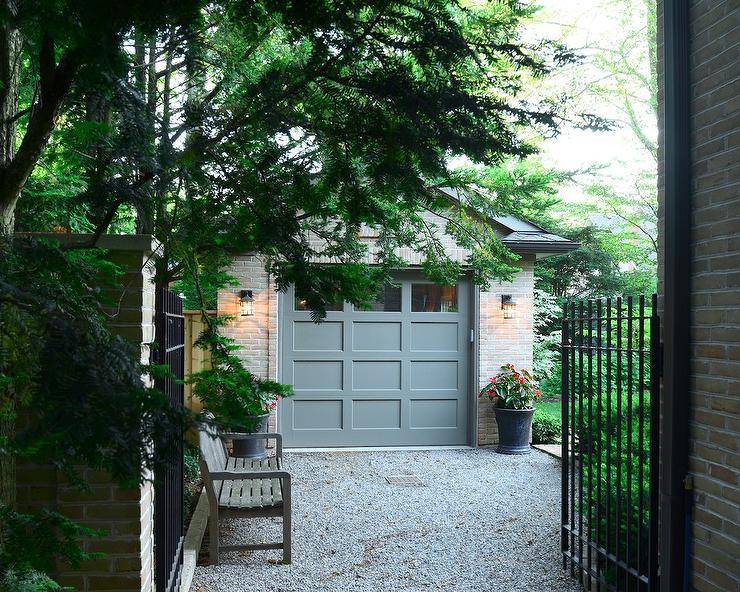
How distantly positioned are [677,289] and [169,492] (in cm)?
265

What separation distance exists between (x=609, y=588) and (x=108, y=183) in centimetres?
361

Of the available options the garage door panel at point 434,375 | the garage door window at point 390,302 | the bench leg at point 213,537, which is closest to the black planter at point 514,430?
the garage door panel at point 434,375

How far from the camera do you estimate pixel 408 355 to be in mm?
9562

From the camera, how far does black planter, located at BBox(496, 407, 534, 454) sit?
9.11 metres

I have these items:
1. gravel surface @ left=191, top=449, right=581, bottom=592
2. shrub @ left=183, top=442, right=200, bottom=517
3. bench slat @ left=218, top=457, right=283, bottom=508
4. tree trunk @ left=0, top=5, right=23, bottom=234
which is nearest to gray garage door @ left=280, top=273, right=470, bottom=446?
gravel surface @ left=191, top=449, right=581, bottom=592

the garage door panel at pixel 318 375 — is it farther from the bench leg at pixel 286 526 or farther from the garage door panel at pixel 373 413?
the bench leg at pixel 286 526

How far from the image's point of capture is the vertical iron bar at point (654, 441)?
3.55 meters

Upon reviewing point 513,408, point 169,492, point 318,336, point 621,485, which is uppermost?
point 318,336

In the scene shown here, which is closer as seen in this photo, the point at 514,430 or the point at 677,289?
the point at 677,289

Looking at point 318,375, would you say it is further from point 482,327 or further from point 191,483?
point 191,483

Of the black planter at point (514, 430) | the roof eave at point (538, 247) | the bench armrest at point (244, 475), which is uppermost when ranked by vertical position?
the roof eave at point (538, 247)

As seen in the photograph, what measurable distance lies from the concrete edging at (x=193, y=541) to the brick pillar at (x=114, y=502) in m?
1.68

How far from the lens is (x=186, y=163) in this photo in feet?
7.12

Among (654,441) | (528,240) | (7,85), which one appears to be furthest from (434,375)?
(7,85)
